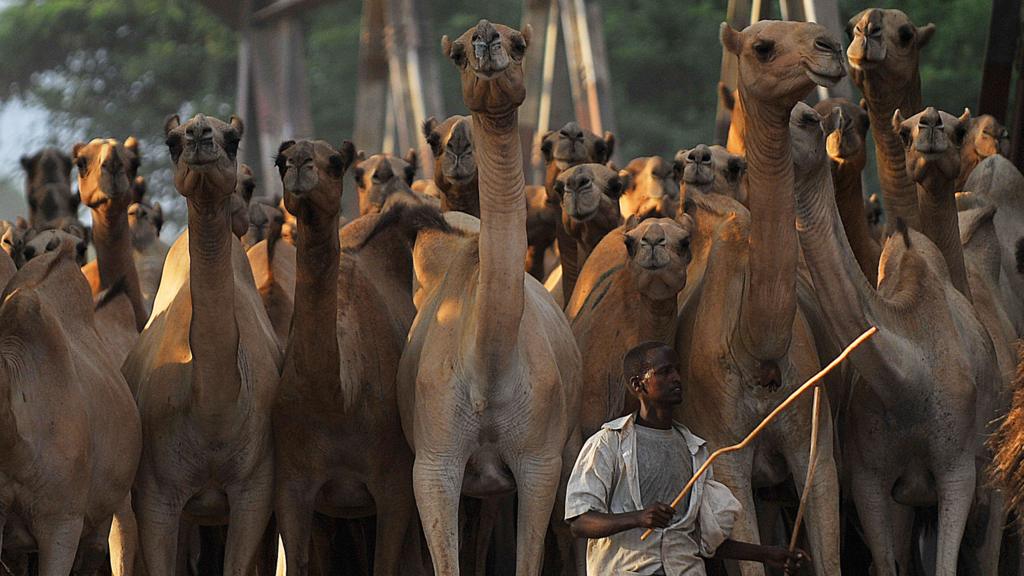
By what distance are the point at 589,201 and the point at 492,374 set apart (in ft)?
9.98

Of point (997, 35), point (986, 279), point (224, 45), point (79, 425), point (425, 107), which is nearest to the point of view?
point (79, 425)

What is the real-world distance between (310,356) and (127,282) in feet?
10.8

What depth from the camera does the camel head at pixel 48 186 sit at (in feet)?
54.4

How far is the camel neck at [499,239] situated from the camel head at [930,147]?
303cm

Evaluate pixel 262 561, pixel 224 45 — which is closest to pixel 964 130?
pixel 262 561

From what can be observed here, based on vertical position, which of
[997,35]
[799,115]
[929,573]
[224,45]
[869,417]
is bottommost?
[929,573]

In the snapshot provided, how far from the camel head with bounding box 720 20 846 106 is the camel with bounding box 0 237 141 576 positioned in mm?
3626

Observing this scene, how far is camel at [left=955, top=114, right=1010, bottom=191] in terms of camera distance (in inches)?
612

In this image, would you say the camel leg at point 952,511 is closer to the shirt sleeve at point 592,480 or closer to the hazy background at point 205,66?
the shirt sleeve at point 592,480

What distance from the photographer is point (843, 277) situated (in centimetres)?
1123

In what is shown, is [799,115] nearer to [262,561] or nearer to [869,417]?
[869,417]

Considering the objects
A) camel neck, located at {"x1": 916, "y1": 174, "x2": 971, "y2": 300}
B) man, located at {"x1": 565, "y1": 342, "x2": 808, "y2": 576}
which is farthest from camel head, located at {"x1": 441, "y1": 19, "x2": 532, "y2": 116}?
camel neck, located at {"x1": 916, "y1": 174, "x2": 971, "y2": 300}

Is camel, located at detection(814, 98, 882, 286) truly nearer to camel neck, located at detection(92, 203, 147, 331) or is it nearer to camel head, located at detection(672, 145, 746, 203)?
camel head, located at detection(672, 145, 746, 203)

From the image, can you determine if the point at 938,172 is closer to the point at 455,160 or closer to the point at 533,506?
the point at 455,160
